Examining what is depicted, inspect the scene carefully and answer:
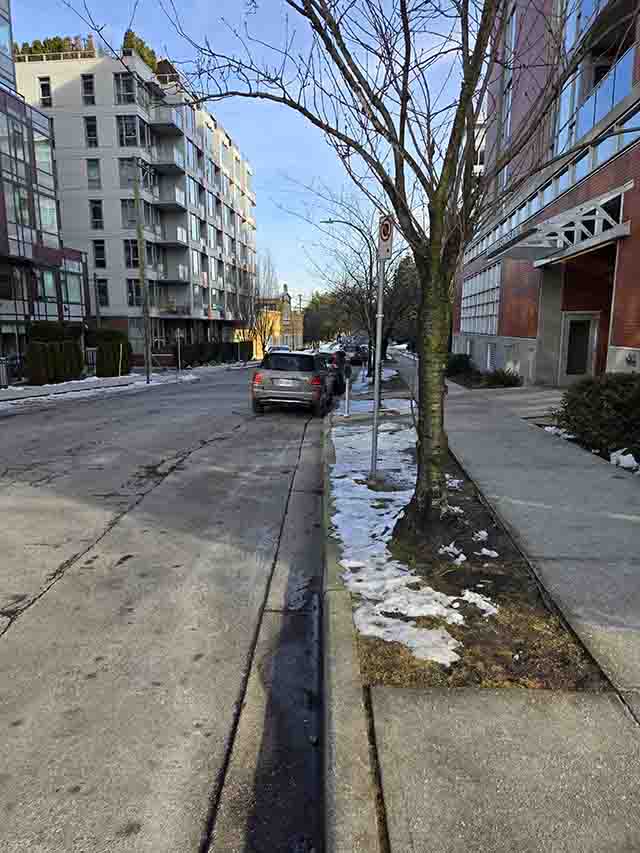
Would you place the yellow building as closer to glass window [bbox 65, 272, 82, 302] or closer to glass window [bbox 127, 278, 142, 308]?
glass window [bbox 127, 278, 142, 308]

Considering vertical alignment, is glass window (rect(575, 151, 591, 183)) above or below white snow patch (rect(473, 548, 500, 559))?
above

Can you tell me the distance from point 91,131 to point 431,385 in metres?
45.2

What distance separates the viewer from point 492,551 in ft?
14.7

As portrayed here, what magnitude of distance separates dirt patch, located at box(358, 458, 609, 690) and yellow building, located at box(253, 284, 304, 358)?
41894 mm

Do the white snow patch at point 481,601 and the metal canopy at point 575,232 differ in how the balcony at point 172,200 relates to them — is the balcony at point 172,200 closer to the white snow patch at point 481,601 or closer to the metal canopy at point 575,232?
the metal canopy at point 575,232

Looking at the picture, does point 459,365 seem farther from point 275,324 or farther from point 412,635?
point 275,324

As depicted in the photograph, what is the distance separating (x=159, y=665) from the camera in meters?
3.33

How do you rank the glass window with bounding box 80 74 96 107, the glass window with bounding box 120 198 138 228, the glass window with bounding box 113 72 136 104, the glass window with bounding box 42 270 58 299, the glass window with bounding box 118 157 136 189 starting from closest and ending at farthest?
1. the glass window with bounding box 42 270 58 299
2. the glass window with bounding box 113 72 136 104
3. the glass window with bounding box 80 74 96 107
4. the glass window with bounding box 118 157 136 189
5. the glass window with bounding box 120 198 138 228

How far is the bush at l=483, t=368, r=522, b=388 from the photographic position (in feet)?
65.2

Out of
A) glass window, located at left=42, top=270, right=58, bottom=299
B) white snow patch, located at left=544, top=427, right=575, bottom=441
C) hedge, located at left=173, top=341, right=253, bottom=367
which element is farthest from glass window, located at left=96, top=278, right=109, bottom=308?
white snow patch, located at left=544, top=427, right=575, bottom=441

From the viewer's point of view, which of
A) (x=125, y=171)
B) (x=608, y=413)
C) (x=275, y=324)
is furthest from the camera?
(x=275, y=324)

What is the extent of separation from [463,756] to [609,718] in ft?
2.37

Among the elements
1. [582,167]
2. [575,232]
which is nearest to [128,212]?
[582,167]

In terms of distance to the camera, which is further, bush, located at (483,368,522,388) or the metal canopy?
bush, located at (483,368,522,388)
